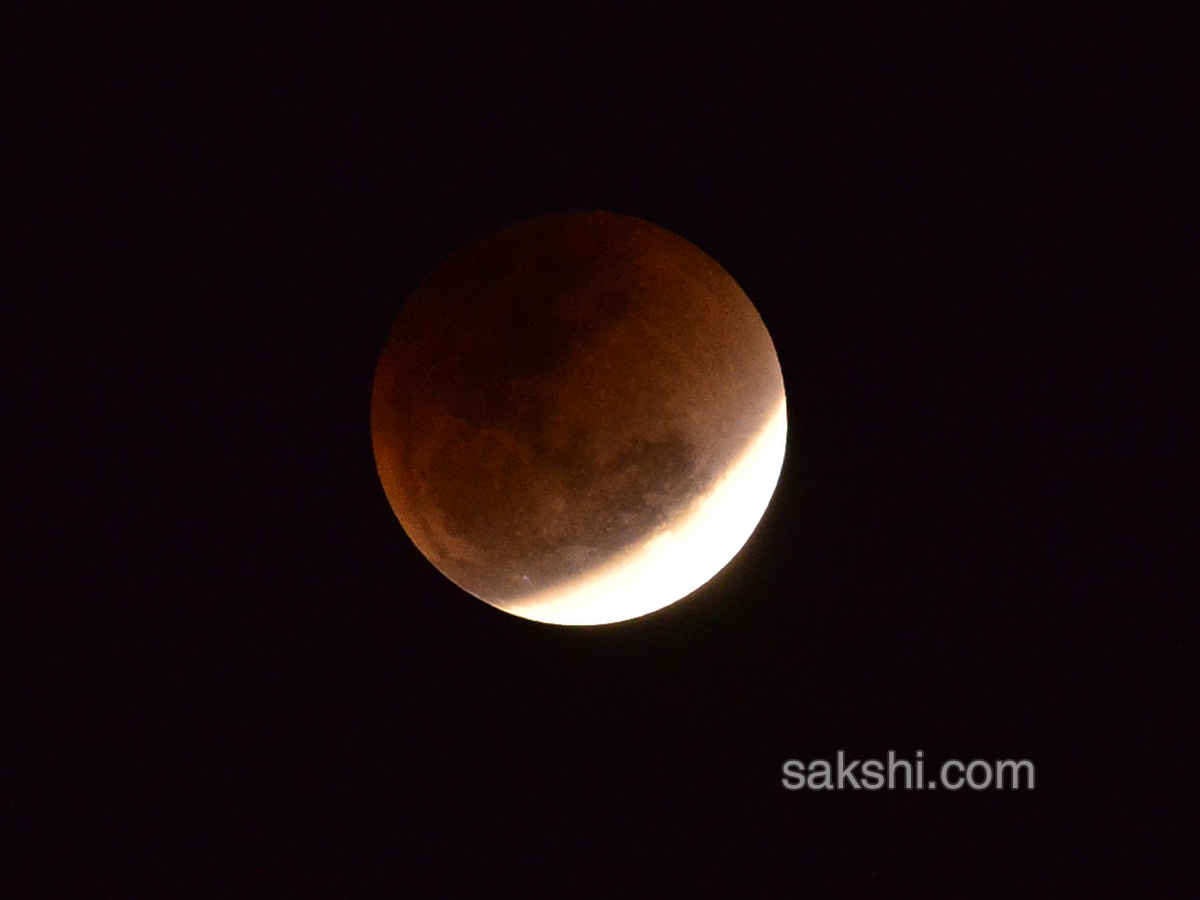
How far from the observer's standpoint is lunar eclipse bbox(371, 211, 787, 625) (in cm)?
345

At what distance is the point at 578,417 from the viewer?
3434 millimetres

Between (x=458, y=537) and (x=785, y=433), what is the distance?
4.74 feet

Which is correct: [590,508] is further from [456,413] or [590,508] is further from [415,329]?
[415,329]

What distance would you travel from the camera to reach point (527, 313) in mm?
3518

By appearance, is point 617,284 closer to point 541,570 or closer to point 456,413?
point 456,413

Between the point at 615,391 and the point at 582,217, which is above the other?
the point at 582,217

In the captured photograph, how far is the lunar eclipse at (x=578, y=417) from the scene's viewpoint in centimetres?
→ 345

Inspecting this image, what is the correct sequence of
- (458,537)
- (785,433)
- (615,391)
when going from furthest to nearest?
(785,433) → (458,537) → (615,391)

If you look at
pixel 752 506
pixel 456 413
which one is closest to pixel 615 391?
pixel 456 413

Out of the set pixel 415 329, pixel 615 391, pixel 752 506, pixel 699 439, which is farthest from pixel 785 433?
pixel 415 329

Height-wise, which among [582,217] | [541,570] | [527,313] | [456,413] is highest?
[582,217]

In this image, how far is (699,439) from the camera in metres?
3.54

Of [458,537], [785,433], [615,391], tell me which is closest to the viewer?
[615,391]

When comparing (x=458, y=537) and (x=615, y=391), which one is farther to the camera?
(x=458, y=537)
